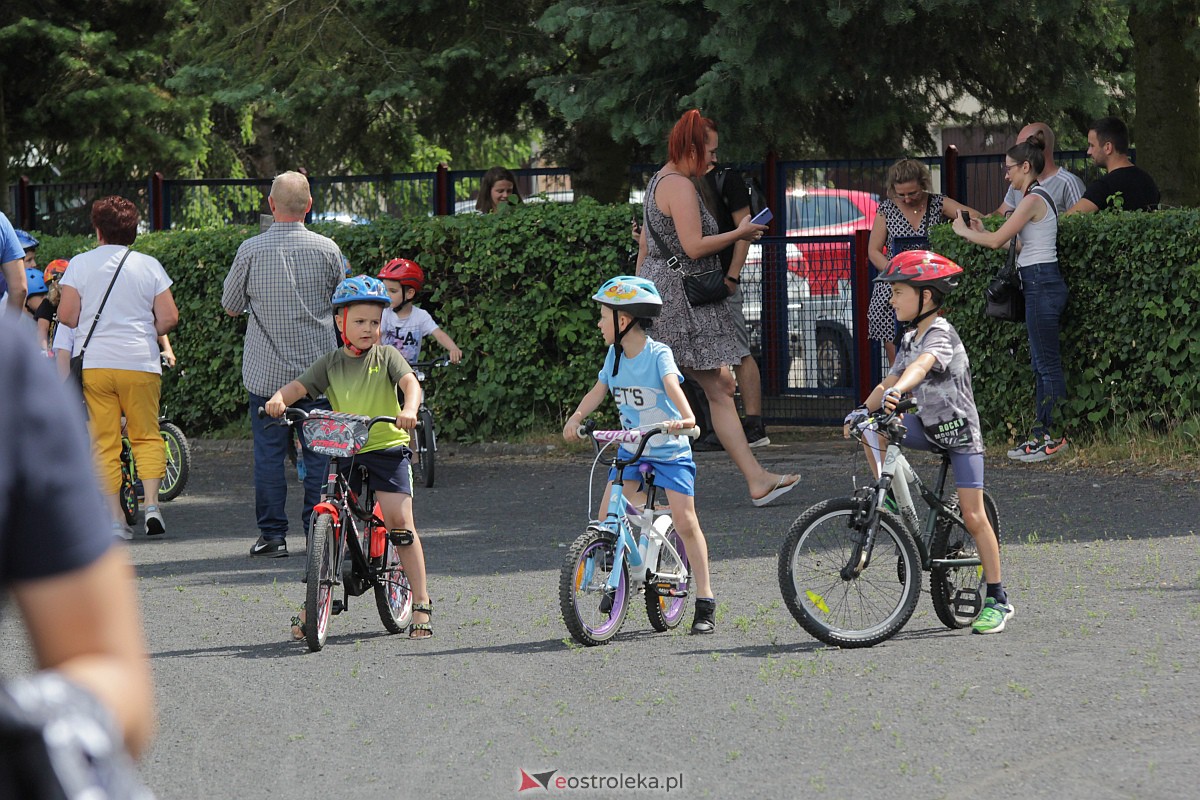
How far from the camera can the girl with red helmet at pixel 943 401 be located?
669 cm

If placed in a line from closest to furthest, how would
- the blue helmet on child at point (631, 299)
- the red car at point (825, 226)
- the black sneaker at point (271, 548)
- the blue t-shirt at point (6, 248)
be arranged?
the blue helmet on child at point (631, 299) → the blue t-shirt at point (6, 248) → the black sneaker at point (271, 548) → the red car at point (825, 226)

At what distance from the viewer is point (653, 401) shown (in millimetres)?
6863

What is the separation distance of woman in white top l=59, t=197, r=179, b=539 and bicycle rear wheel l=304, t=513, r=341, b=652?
3.13 meters

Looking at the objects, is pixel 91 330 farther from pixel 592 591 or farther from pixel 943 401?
pixel 943 401

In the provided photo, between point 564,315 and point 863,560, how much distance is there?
692cm

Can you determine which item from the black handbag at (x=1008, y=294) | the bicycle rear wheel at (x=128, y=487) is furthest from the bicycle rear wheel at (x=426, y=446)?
the black handbag at (x=1008, y=294)

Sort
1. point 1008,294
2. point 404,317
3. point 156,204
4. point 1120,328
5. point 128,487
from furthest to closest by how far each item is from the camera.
Result: point 156,204 → point 404,317 → point 1008,294 → point 1120,328 → point 128,487

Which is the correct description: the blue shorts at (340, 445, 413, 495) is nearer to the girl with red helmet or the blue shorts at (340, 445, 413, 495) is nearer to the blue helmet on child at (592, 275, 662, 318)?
the blue helmet on child at (592, 275, 662, 318)

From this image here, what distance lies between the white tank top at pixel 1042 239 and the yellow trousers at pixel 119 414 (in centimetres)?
583

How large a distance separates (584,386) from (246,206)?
5.25 meters

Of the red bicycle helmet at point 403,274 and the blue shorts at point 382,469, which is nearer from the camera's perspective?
the blue shorts at point 382,469

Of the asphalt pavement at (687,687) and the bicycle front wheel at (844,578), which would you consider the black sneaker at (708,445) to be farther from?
the bicycle front wheel at (844,578)

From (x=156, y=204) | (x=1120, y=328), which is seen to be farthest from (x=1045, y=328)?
(x=156, y=204)

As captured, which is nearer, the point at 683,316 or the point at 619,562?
the point at 619,562
